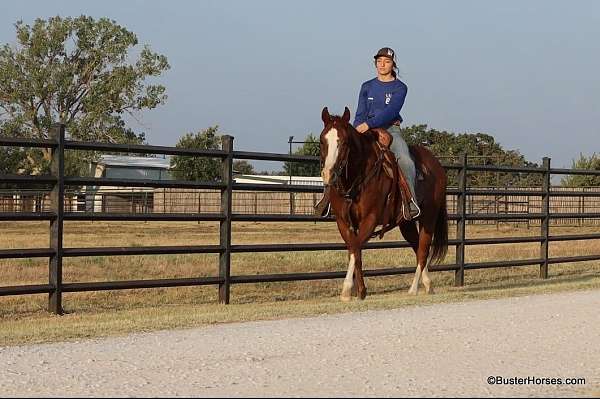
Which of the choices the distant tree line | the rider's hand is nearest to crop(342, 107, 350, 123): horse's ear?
the rider's hand

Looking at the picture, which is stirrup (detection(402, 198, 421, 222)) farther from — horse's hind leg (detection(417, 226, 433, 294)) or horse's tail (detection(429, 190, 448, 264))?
horse's tail (detection(429, 190, 448, 264))

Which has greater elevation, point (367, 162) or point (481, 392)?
point (367, 162)

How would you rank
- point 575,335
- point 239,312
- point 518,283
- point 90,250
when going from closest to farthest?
point 575,335, point 239,312, point 90,250, point 518,283

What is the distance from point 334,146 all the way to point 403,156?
1428mm

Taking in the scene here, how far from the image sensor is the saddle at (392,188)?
9.95m

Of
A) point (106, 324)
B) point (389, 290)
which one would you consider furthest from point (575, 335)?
point (389, 290)

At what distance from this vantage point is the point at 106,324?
7.82m

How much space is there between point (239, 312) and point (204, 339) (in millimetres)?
1865

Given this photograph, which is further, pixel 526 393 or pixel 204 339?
pixel 204 339

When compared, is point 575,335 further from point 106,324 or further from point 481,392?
point 106,324

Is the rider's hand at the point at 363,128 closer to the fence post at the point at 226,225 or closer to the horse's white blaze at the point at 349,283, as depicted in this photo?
the horse's white blaze at the point at 349,283

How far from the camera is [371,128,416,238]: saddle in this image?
9945mm

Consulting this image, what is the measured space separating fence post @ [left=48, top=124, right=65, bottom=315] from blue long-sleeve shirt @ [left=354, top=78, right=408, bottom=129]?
322 centimetres

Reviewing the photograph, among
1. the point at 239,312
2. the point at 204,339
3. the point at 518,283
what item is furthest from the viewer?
the point at 518,283
